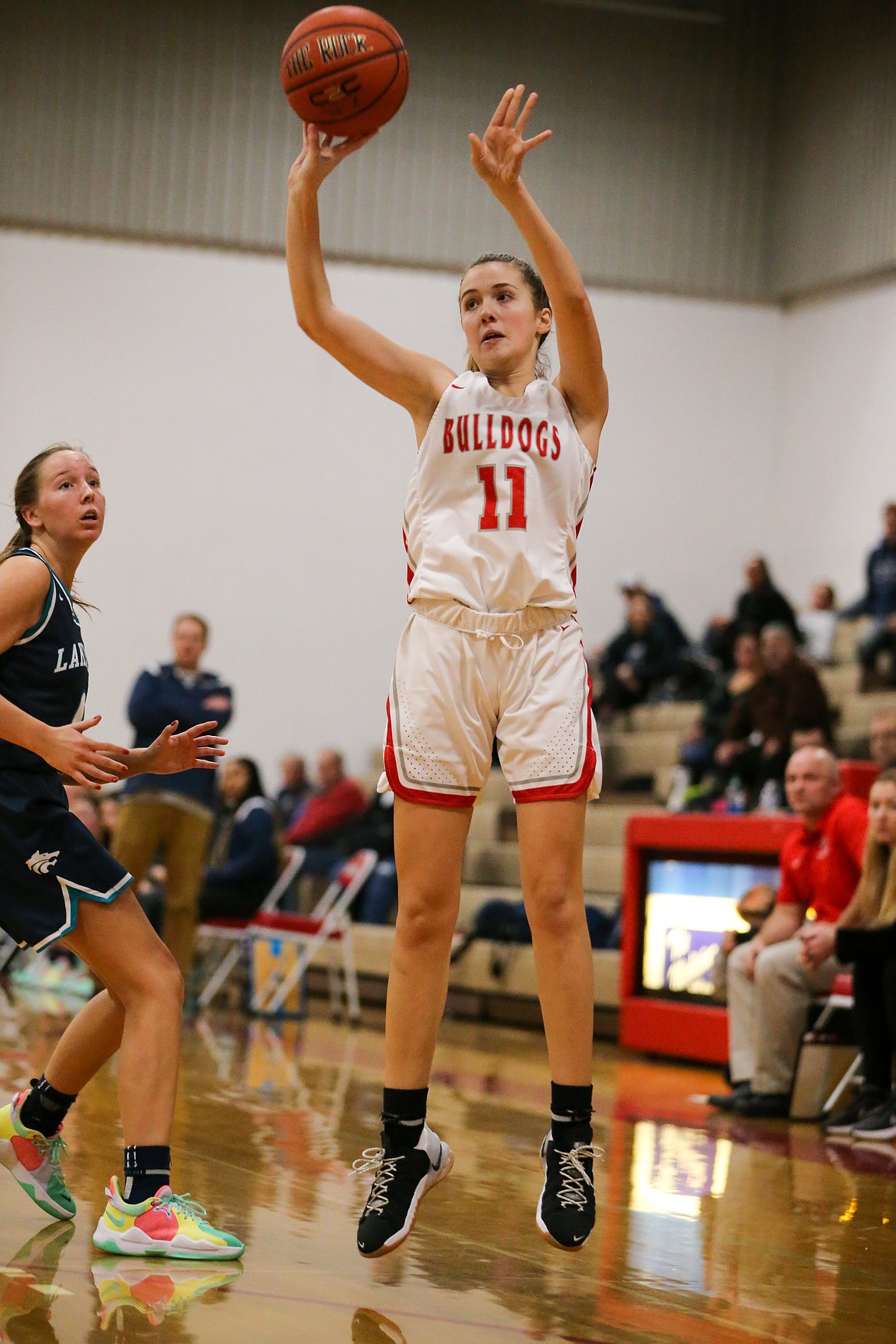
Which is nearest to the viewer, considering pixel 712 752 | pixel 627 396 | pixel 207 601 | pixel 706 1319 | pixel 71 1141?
pixel 706 1319

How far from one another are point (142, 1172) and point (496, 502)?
152 centimetres

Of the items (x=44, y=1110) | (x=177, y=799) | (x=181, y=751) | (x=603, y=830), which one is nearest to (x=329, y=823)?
(x=603, y=830)

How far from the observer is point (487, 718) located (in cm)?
333

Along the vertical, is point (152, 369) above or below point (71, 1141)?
above

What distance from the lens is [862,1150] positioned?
5.52 m

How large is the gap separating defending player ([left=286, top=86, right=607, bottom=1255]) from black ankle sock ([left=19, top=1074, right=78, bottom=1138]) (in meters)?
0.79

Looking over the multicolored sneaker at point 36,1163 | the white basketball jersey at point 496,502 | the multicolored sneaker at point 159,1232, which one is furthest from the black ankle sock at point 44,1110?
A: the white basketball jersey at point 496,502

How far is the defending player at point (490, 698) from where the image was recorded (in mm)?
3258

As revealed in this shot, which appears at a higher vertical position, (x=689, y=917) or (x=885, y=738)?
(x=885, y=738)

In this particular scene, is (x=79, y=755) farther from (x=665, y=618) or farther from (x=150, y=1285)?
(x=665, y=618)

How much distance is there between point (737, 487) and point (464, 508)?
46.5 feet

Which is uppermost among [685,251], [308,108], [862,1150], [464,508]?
[685,251]

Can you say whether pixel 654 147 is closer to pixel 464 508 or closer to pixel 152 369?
pixel 152 369

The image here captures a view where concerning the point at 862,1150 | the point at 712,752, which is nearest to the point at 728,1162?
the point at 862,1150
